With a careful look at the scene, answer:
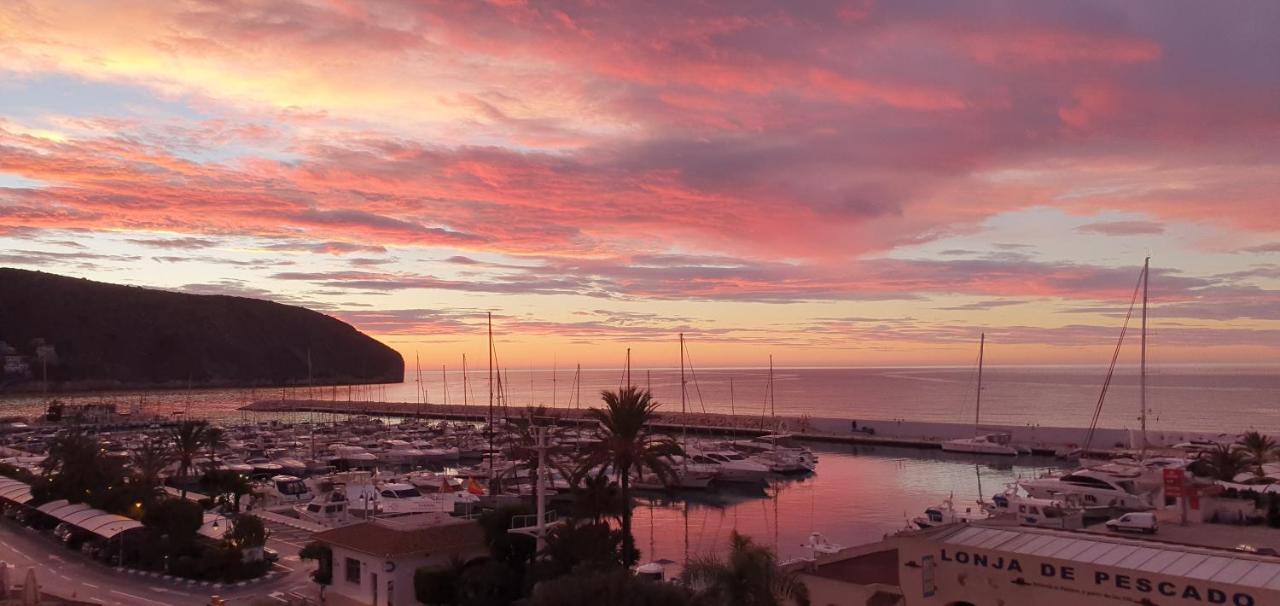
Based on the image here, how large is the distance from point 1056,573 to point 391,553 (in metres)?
16.3

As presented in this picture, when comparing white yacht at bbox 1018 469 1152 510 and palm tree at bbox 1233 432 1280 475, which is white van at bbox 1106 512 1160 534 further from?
palm tree at bbox 1233 432 1280 475

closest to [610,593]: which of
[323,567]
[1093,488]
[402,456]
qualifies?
[323,567]

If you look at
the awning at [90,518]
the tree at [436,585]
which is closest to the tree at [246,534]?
the awning at [90,518]

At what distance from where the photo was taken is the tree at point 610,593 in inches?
566

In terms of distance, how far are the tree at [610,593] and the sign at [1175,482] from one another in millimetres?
15752

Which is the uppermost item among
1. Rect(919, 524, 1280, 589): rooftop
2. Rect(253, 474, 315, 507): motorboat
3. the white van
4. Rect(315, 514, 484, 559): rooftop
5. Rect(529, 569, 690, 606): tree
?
Rect(919, 524, 1280, 589): rooftop

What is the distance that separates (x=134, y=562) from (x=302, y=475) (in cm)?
3821

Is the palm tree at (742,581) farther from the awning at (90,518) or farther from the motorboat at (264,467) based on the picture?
the motorboat at (264,467)

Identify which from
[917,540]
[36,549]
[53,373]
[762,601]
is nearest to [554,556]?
[762,601]

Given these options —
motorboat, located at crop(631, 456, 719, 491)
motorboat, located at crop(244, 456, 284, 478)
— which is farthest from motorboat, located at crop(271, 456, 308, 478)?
motorboat, located at crop(631, 456, 719, 491)

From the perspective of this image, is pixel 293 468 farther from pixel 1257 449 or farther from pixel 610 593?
pixel 1257 449

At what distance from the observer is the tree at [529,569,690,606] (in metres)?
14.4

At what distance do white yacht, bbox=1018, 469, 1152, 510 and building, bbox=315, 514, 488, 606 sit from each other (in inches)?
1230

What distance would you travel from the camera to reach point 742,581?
16.3 meters
